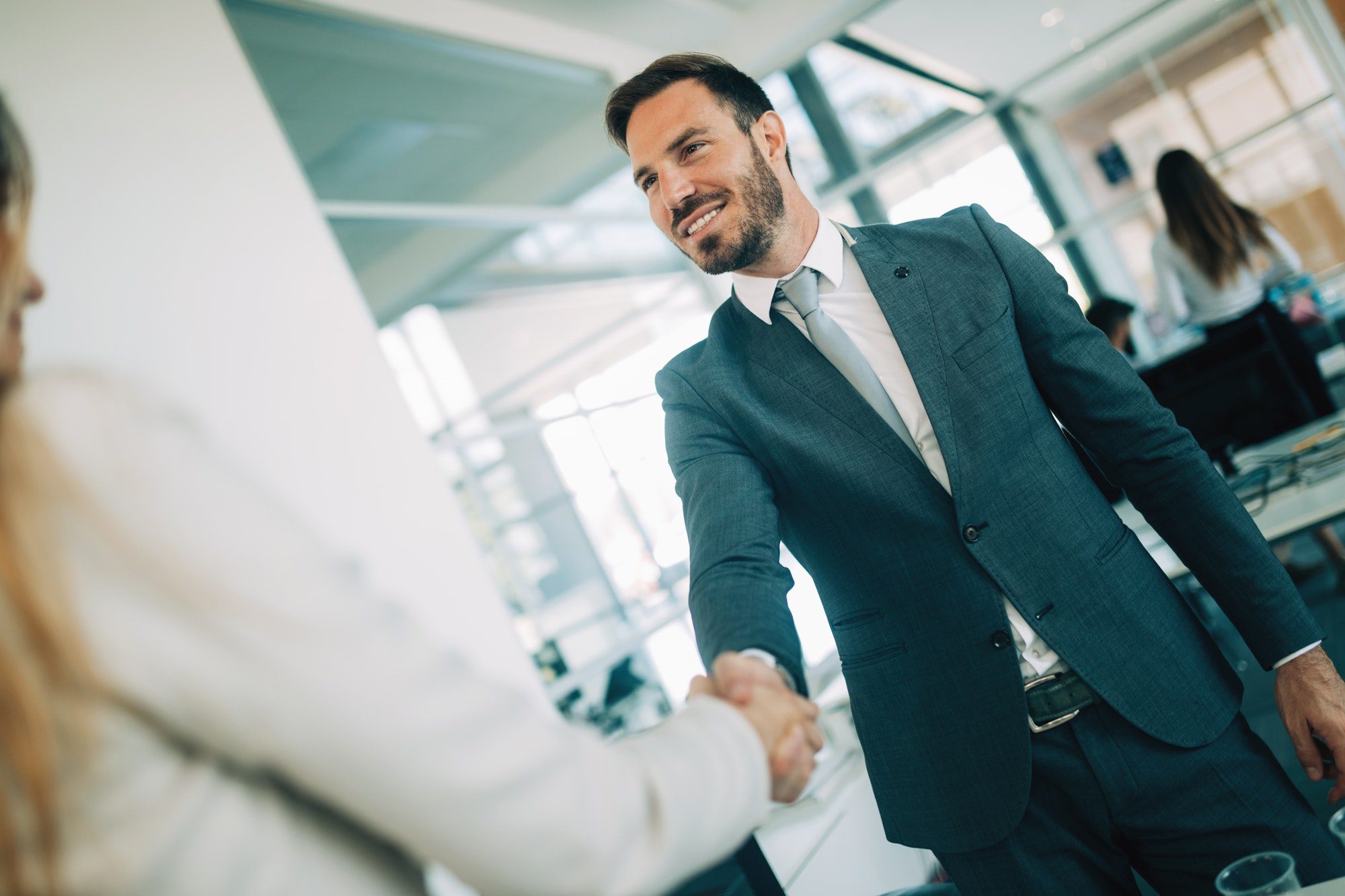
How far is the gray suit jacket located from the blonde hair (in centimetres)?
82

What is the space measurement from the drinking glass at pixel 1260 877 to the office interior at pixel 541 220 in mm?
912

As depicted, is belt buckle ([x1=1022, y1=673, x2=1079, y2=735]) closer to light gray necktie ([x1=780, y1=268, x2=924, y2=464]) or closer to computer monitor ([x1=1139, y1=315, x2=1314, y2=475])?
light gray necktie ([x1=780, y1=268, x2=924, y2=464])

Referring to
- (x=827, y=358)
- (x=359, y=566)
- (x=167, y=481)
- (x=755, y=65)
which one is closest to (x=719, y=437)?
(x=827, y=358)

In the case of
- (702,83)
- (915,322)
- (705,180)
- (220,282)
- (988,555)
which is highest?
(220,282)

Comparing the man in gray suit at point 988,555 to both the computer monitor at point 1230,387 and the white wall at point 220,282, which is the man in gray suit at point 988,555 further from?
the computer monitor at point 1230,387

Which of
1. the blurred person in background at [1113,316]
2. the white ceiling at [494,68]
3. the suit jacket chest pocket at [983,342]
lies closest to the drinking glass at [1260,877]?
the suit jacket chest pocket at [983,342]

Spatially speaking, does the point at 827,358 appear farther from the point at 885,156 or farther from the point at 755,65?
the point at 885,156

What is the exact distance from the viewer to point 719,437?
1471 millimetres

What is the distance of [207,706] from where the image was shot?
0.54 m

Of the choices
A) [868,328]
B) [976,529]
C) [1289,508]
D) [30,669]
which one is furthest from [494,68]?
[30,669]

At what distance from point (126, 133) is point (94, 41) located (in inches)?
11.4

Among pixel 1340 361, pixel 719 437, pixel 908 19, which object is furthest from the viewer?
pixel 908 19

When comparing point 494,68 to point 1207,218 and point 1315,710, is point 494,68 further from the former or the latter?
point 1315,710

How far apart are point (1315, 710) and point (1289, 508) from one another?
1.17m
